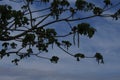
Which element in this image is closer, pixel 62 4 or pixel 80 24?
pixel 80 24

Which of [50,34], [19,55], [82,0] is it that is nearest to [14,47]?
[19,55]

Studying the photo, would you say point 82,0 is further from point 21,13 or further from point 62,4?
point 21,13

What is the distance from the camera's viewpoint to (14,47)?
901 inches

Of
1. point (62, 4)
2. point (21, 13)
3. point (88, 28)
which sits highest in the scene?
point (62, 4)

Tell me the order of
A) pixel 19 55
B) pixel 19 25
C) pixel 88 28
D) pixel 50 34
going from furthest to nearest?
pixel 19 55
pixel 50 34
pixel 19 25
pixel 88 28

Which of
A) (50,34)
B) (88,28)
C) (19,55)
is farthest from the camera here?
(19,55)

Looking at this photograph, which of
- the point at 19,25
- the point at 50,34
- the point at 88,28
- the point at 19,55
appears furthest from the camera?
the point at 19,55

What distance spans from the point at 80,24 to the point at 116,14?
2.36m

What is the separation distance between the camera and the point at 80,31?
1716 cm

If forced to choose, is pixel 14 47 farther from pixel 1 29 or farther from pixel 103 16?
pixel 103 16

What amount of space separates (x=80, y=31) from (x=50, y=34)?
→ 265cm

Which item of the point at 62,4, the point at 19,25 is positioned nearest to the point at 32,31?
the point at 19,25

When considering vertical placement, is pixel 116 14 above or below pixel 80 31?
above

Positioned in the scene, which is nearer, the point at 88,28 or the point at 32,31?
the point at 88,28
